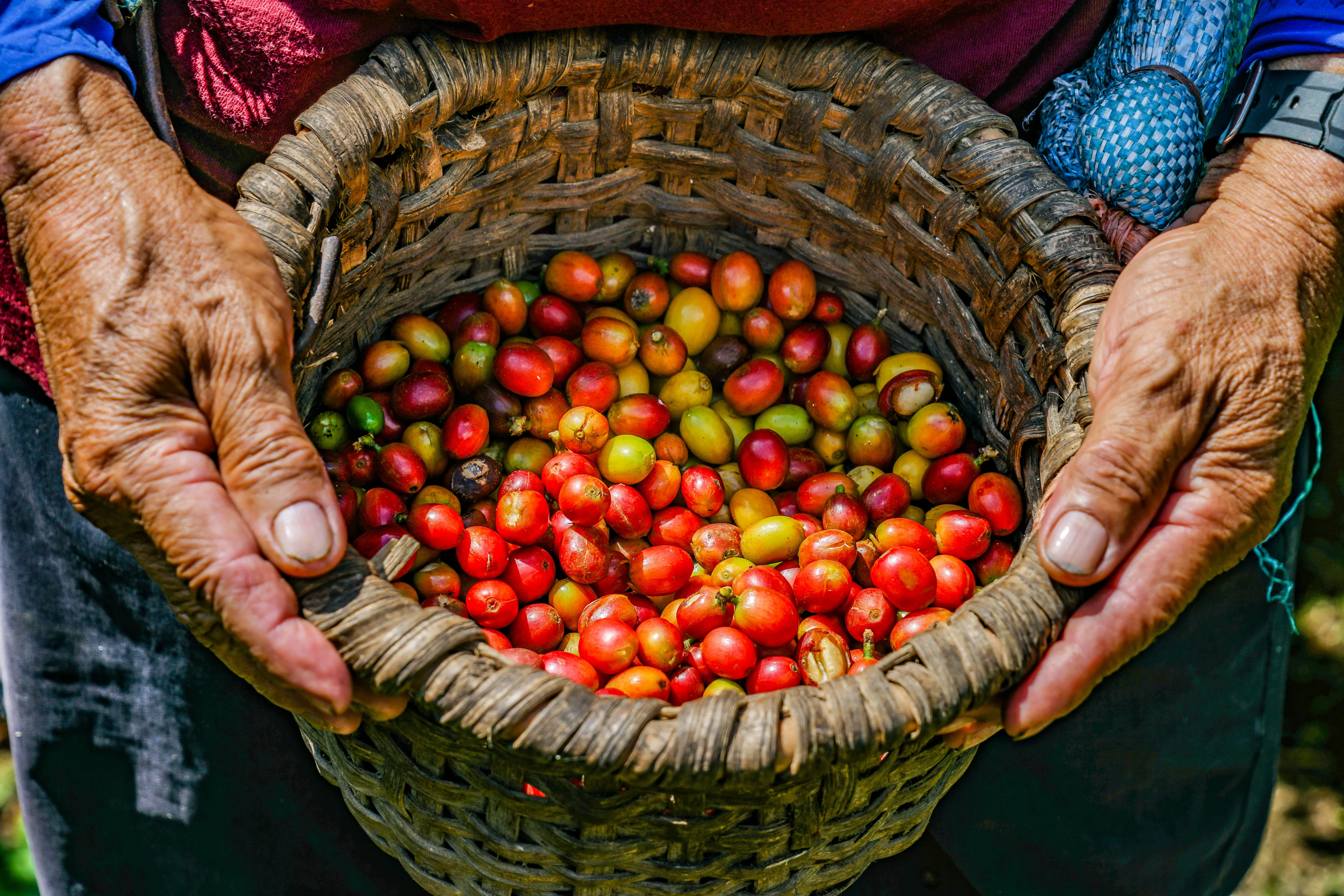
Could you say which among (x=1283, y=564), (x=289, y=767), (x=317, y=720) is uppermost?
(x=317, y=720)

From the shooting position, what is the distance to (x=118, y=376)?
4.60 feet

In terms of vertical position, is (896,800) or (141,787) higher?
(896,800)

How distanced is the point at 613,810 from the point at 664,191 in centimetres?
152

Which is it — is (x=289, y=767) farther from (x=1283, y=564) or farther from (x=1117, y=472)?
(x=1283, y=564)

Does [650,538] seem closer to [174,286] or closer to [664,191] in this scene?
[664,191]

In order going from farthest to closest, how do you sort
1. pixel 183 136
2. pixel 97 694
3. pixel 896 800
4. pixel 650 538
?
1. pixel 97 694
2. pixel 650 538
3. pixel 183 136
4. pixel 896 800

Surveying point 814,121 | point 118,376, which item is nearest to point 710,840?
point 118,376

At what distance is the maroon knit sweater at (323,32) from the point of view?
1.86m

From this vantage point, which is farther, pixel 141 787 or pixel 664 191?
pixel 141 787

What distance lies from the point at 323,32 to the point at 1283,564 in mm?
2638

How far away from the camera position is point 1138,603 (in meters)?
1.47

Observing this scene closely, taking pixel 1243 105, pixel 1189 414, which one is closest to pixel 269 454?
pixel 1189 414

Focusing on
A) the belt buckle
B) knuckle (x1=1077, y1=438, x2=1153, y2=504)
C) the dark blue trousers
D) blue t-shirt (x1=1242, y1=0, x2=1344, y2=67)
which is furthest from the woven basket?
the dark blue trousers

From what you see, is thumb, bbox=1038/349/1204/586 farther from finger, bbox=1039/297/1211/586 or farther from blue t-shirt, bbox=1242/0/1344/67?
blue t-shirt, bbox=1242/0/1344/67
